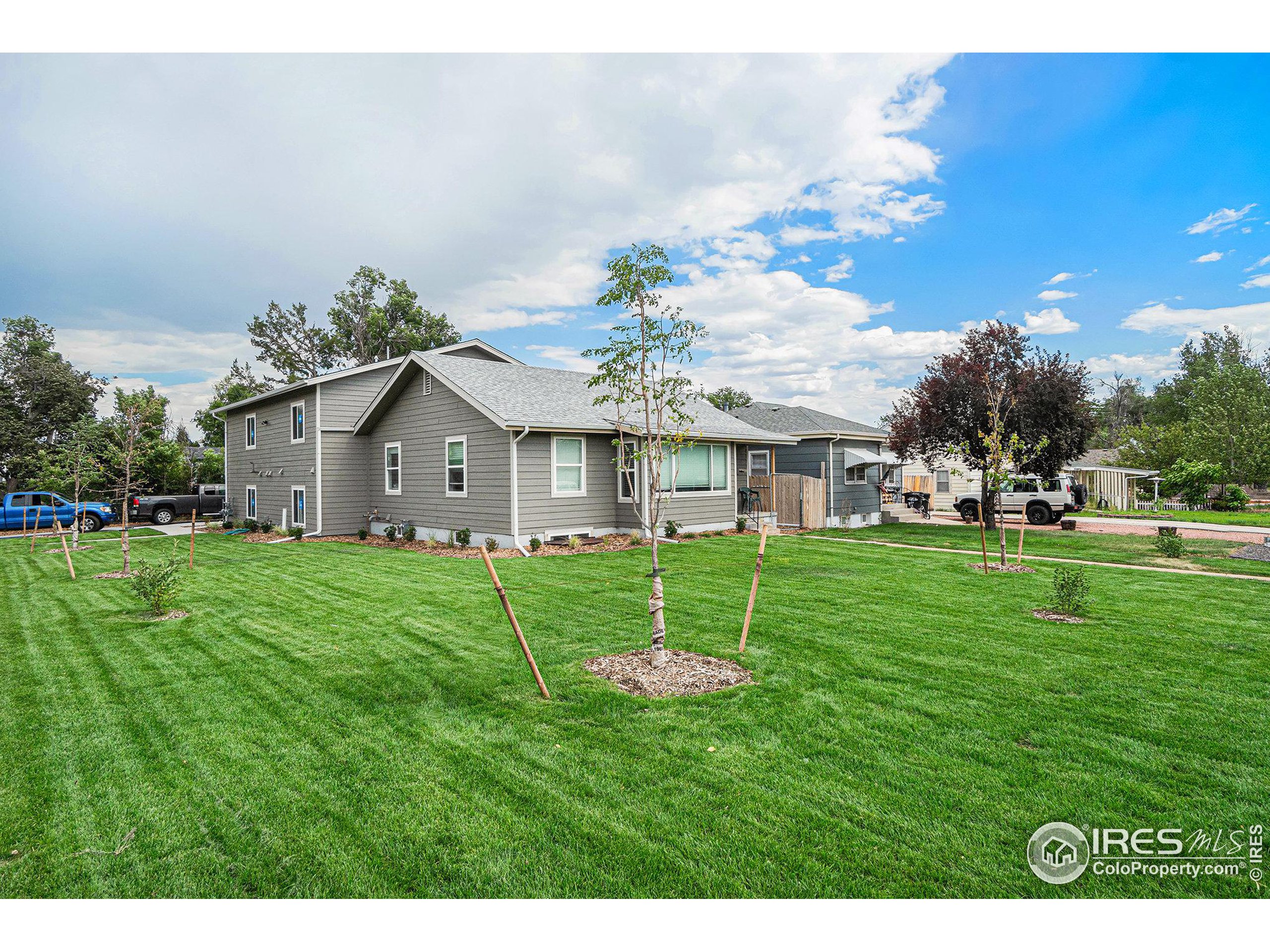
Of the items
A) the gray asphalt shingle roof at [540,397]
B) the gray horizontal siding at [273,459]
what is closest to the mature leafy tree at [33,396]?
the gray horizontal siding at [273,459]

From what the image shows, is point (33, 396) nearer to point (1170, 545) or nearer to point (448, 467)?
point (448, 467)

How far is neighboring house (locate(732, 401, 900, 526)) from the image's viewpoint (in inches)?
808

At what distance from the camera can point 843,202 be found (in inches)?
612

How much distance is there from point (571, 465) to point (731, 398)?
37.5 metres

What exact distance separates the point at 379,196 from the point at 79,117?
5565 mm

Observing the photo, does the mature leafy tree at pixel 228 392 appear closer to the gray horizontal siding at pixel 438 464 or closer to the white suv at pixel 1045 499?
the gray horizontal siding at pixel 438 464

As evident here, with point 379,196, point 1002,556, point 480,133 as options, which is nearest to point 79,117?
point 379,196

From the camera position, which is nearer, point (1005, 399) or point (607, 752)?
point (607, 752)

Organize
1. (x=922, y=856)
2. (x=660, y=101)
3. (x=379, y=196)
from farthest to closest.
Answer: (x=379, y=196) < (x=660, y=101) < (x=922, y=856)

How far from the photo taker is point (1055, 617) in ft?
24.0

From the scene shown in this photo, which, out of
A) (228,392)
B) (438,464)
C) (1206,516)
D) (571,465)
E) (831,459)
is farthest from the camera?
(228,392)

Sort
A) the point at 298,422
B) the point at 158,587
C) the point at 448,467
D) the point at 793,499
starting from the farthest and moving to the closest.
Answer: the point at 793,499
the point at 298,422
the point at 448,467
the point at 158,587

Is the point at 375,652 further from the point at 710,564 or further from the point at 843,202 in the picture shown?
the point at 843,202

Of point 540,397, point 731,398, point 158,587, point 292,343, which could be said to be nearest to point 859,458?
point 540,397
